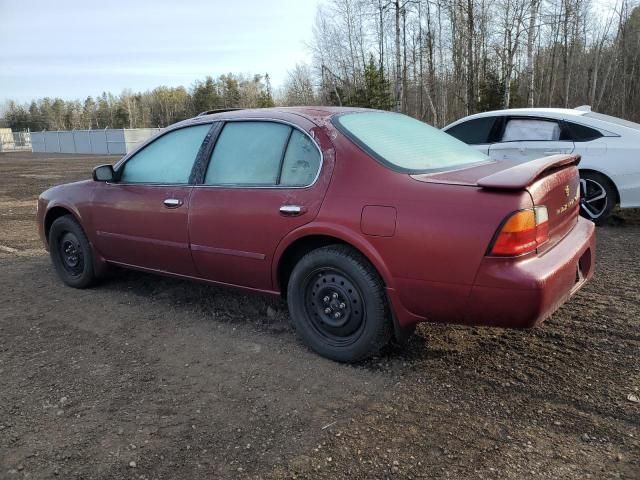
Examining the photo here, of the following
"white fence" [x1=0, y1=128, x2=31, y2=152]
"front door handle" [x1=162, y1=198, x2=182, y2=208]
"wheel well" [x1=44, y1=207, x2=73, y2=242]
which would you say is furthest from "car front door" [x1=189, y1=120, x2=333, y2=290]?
"white fence" [x1=0, y1=128, x2=31, y2=152]

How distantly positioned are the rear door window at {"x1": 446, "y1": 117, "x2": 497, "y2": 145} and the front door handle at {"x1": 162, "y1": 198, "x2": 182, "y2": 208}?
16.4 feet

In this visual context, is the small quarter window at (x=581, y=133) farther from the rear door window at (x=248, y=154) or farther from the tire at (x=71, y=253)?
the tire at (x=71, y=253)

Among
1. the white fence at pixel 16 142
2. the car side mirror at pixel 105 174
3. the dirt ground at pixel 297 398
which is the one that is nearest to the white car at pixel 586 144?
the dirt ground at pixel 297 398

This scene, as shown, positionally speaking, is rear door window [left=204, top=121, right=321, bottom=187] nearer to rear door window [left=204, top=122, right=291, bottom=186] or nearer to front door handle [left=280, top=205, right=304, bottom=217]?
rear door window [left=204, top=122, right=291, bottom=186]

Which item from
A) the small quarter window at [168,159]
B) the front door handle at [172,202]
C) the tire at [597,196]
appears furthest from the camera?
the tire at [597,196]

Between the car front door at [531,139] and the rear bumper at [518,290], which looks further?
the car front door at [531,139]

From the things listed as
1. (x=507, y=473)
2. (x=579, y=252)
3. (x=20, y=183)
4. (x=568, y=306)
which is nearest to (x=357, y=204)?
(x=579, y=252)

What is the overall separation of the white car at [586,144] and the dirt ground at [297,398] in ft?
8.68

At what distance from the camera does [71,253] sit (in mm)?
4832

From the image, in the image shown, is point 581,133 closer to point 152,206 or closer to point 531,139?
point 531,139

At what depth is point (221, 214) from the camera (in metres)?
3.53

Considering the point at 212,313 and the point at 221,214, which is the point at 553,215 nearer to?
the point at 221,214

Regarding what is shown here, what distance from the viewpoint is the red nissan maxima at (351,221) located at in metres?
2.58

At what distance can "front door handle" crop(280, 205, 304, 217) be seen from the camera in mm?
3148
